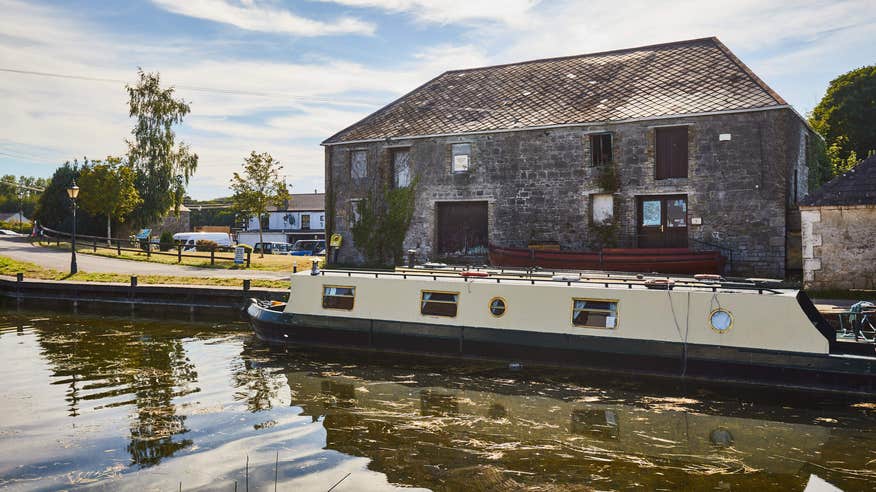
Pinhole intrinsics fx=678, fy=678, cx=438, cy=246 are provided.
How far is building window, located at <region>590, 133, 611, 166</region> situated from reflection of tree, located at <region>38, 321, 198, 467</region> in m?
15.7

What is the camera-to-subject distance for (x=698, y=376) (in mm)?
12156

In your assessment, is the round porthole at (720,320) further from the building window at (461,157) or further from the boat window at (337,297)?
the building window at (461,157)

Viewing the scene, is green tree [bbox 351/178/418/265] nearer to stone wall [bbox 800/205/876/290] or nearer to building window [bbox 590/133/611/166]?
building window [bbox 590/133/611/166]

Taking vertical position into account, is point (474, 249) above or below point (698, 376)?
above

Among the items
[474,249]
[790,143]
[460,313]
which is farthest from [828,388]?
[474,249]

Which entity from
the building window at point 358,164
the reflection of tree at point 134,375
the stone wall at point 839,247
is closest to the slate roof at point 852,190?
the stone wall at point 839,247

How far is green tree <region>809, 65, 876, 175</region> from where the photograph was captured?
38.8 metres

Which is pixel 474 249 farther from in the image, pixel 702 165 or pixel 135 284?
pixel 135 284

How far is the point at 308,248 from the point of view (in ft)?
172

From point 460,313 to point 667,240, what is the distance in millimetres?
12582

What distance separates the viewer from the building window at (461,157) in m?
27.1

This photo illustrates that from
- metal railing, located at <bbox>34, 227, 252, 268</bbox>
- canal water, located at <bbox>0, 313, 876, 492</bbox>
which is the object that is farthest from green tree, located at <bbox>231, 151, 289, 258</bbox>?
canal water, located at <bbox>0, 313, 876, 492</bbox>

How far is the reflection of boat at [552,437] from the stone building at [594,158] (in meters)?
13.8

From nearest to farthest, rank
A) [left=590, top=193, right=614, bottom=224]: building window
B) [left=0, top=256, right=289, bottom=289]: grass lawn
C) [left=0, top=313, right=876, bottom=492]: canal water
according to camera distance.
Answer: [left=0, top=313, right=876, bottom=492]: canal water, [left=0, top=256, right=289, bottom=289]: grass lawn, [left=590, top=193, right=614, bottom=224]: building window
